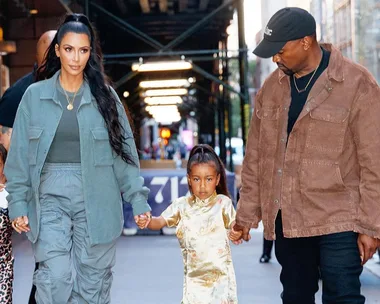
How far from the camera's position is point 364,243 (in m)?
3.97

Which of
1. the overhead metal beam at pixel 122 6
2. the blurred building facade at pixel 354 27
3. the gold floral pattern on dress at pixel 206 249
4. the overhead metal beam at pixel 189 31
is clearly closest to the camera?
the gold floral pattern on dress at pixel 206 249

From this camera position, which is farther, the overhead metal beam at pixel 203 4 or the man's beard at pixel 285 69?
the overhead metal beam at pixel 203 4

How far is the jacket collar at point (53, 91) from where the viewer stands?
4512 millimetres

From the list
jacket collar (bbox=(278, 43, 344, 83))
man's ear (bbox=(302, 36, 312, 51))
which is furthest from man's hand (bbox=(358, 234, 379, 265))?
man's ear (bbox=(302, 36, 312, 51))

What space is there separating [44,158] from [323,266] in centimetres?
159

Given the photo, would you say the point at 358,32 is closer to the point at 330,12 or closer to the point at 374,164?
the point at 330,12

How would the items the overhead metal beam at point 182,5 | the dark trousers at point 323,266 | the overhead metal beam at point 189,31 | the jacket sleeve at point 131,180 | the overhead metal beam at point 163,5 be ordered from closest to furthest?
1. the dark trousers at point 323,266
2. the jacket sleeve at point 131,180
3. the overhead metal beam at point 189,31
4. the overhead metal beam at point 163,5
5. the overhead metal beam at point 182,5

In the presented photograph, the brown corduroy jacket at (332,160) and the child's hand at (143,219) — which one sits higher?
the brown corduroy jacket at (332,160)

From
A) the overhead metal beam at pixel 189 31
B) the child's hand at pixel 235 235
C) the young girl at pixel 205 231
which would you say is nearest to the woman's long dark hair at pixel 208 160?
the young girl at pixel 205 231

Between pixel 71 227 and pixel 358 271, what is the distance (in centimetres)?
156

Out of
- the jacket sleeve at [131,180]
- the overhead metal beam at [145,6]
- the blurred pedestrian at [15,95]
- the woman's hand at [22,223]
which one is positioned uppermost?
the overhead metal beam at [145,6]

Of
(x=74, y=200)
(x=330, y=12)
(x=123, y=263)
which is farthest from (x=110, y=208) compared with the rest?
(x=330, y=12)

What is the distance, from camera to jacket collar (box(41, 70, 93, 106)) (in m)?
4.51

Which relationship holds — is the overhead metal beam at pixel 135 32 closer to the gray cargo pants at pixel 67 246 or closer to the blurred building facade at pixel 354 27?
the blurred building facade at pixel 354 27
